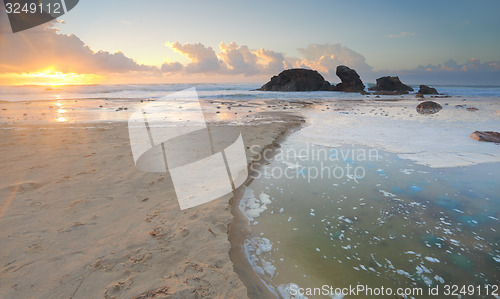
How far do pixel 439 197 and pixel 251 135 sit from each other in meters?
4.56

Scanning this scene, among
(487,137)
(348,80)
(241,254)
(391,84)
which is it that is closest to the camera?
(241,254)

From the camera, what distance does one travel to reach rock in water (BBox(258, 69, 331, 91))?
42.7m

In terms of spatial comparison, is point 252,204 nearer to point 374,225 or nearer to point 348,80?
point 374,225

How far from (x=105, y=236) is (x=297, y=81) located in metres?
44.1

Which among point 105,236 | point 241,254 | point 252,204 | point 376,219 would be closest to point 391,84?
point 376,219

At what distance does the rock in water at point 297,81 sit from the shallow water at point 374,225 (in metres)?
40.3

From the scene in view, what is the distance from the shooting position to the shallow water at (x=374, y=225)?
1.99 meters

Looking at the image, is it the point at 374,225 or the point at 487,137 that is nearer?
the point at 374,225

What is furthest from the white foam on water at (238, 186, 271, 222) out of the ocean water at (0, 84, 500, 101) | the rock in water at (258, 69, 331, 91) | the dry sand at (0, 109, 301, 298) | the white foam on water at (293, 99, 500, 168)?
the rock in water at (258, 69, 331, 91)

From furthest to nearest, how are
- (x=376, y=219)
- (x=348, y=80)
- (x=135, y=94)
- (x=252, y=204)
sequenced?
(x=348, y=80)
(x=135, y=94)
(x=252, y=204)
(x=376, y=219)

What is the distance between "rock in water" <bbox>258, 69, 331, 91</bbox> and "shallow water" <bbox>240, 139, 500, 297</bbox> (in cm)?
4029

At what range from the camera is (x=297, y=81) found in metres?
43.0

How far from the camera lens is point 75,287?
1.73 m

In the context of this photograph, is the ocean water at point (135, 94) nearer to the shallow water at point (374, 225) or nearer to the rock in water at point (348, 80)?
the rock in water at point (348, 80)
